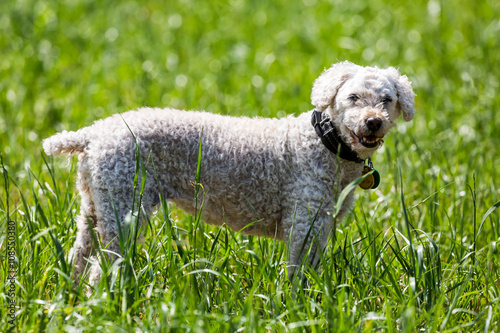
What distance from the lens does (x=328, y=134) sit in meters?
3.96

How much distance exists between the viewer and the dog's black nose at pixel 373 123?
12.0 ft

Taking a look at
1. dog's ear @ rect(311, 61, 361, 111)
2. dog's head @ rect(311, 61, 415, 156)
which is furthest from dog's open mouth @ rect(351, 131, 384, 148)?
dog's ear @ rect(311, 61, 361, 111)

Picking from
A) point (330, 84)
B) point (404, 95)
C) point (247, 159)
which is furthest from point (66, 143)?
point (404, 95)

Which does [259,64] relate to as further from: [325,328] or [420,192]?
[325,328]

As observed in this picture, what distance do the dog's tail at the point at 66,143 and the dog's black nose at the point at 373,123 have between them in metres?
A: 1.68

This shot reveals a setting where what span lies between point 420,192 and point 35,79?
504 cm

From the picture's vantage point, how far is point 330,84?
3977 millimetres

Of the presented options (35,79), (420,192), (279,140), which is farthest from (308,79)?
Answer: (279,140)

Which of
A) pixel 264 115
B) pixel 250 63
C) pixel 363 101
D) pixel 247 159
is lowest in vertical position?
pixel 247 159

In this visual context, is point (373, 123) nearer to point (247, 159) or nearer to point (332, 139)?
point (332, 139)

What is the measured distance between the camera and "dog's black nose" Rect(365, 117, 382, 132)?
366cm

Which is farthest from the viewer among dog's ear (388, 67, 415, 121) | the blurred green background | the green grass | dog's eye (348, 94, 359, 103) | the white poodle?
the blurred green background

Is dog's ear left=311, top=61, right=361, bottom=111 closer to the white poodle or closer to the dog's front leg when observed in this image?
the white poodle

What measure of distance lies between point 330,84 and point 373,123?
1.52 feet
